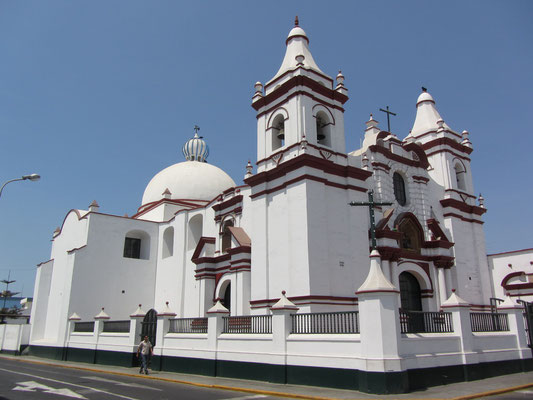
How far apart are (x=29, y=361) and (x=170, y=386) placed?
1346 centimetres

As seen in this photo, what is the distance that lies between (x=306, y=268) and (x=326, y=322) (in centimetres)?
414

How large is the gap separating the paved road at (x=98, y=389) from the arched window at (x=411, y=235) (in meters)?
11.7

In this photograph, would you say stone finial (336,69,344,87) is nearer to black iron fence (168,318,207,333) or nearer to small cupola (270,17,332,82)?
small cupola (270,17,332,82)

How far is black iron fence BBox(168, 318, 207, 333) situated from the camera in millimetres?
15357

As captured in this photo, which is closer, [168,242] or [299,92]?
[299,92]

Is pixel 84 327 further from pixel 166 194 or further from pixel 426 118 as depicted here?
pixel 426 118

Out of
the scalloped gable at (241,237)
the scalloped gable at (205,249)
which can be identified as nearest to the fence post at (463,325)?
the scalloped gable at (241,237)

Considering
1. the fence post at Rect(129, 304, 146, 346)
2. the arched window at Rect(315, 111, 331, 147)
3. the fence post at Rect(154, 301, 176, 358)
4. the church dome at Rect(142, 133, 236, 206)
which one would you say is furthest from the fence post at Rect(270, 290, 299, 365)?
the church dome at Rect(142, 133, 236, 206)

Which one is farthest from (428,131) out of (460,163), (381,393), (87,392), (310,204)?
(87,392)

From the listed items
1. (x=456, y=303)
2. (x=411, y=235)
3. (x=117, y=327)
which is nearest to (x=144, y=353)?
(x=117, y=327)

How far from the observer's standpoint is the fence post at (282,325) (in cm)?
1221

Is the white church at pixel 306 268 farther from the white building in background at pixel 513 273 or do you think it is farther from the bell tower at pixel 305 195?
the white building in background at pixel 513 273

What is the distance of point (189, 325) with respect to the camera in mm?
15875

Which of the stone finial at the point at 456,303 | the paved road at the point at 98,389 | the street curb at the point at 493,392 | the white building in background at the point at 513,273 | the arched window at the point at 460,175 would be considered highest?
the arched window at the point at 460,175
